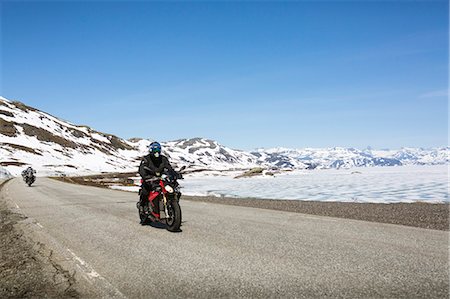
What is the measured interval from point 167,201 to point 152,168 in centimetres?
122

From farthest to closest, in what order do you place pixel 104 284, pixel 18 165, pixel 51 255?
pixel 18 165 → pixel 51 255 → pixel 104 284

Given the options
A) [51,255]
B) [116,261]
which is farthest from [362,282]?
[51,255]

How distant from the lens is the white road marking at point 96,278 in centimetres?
535

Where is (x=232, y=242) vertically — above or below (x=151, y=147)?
below

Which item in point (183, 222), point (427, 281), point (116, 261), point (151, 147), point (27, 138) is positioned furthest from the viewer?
point (27, 138)

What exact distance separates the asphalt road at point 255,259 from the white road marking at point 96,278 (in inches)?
0.6

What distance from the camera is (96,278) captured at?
6.11 metres

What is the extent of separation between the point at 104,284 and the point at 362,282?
4078mm

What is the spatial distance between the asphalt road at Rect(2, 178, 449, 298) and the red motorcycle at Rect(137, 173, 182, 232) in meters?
0.37

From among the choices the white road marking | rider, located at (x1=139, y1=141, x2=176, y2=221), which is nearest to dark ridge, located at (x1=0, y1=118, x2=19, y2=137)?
rider, located at (x1=139, y1=141, x2=176, y2=221)

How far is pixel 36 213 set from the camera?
15.7 metres

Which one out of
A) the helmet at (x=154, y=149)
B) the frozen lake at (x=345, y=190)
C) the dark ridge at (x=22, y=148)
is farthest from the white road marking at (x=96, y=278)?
the dark ridge at (x=22, y=148)

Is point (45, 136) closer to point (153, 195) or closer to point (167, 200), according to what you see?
point (153, 195)

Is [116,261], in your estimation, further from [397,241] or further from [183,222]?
[397,241]
